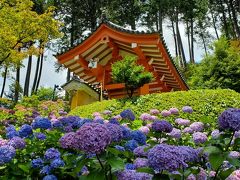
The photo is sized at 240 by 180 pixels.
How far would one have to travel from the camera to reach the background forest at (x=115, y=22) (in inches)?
647

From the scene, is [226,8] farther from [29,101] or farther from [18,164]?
[18,164]

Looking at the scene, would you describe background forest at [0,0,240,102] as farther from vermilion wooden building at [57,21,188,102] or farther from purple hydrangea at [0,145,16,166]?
purple hydrangea at [0,145,16,166]

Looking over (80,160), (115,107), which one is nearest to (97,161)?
(80,160)

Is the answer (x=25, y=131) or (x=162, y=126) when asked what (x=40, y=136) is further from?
(x=162, y=126)

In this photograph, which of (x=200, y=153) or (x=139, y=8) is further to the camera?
(x=139, y=8)

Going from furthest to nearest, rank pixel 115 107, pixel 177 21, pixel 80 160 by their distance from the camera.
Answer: pixel 177 21 < pixel 115 107 < pixel 80 160

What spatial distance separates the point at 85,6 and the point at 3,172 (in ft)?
91.9

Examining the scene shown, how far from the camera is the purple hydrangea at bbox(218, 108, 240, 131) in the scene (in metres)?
2.24

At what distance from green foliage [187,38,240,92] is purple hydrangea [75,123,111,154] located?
15091 millimetres

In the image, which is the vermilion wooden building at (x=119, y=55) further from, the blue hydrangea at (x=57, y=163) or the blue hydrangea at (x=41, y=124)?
the blue hydrangea at (x=57, y=163)

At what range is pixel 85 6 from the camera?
1185 inches

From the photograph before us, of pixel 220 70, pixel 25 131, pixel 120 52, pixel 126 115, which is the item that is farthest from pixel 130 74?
pixel 25 131

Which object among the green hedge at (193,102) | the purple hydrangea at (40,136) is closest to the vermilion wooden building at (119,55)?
the green hedge at (193,102)

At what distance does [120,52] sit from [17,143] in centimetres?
1146
